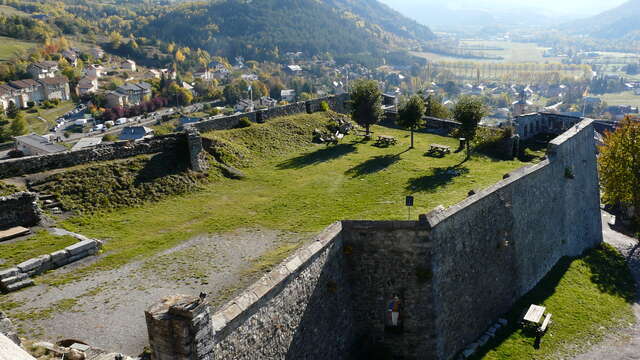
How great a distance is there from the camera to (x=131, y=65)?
15325 cm

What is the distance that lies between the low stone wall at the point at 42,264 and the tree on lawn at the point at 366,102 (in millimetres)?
18460

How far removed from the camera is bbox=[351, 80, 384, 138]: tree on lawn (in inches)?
1188

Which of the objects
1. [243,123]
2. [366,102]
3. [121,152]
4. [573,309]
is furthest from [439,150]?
[121,152]

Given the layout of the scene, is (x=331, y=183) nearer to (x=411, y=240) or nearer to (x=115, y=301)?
(x=411, y=240)

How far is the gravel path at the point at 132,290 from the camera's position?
11.5 metres

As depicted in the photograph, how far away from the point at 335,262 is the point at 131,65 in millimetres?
154830

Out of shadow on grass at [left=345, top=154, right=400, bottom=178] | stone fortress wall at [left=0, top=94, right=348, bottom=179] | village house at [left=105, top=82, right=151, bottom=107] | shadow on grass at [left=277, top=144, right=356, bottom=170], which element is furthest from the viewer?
village house at [left=105, top=82, right=151, bottom=107]

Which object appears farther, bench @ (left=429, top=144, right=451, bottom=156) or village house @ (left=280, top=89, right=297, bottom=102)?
village house @ (left=280, top=89, right=297, bottom=102)

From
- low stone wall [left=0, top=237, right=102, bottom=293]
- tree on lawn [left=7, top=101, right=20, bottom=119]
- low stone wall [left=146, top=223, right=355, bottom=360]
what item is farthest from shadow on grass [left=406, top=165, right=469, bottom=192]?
tree on lawn [left=7, top=101, right=20, bottom=119]

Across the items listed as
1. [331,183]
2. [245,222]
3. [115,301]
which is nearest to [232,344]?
[115,301]

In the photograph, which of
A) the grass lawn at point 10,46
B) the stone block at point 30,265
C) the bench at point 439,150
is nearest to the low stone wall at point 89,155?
the stone block at point 30,265

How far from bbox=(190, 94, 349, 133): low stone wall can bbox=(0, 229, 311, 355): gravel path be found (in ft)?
30.7

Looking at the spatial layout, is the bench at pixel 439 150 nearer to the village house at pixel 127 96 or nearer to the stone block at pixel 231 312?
the stone block at pixel 231 312

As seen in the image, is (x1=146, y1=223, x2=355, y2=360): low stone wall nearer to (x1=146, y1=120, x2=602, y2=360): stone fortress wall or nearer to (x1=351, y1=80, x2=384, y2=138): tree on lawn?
(x1=146, y1=120, x2=602, y2=360): stone fortress wall
